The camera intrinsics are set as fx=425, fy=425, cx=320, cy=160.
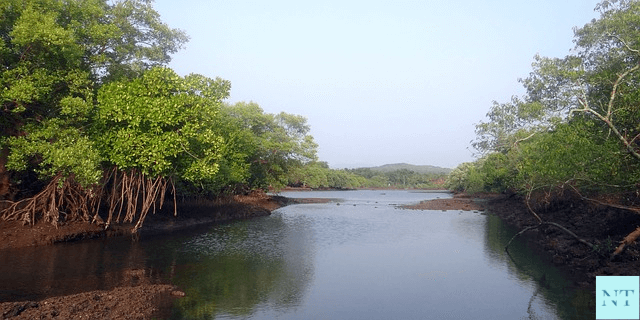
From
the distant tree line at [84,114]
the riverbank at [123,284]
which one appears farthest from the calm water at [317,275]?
the distant tree line at [84,114]

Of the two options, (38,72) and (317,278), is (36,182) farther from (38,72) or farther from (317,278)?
(317,278)

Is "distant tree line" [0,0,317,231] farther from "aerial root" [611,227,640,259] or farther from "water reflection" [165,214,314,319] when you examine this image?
"aerial root" [611,227,640,259]

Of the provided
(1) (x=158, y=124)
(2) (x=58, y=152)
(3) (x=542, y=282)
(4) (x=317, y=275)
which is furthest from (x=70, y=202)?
(3) (x=542, y=282)

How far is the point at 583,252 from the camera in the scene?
19719mm

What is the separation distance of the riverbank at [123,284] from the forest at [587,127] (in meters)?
11.6

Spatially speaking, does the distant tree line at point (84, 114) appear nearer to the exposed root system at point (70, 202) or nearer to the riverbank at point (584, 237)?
the exposed root system at point (70, 202)

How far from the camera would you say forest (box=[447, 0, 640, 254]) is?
15.4 meters

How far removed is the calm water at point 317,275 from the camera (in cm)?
1317

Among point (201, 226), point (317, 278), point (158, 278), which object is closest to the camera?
point (158, 278)

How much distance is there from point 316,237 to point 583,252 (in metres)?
15.2

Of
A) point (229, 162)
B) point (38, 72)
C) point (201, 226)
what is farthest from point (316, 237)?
point (38, 72)

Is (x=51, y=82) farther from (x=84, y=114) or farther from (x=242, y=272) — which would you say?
(x=242, y=272)

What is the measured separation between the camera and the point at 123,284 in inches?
581

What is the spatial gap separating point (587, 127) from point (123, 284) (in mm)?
19551
